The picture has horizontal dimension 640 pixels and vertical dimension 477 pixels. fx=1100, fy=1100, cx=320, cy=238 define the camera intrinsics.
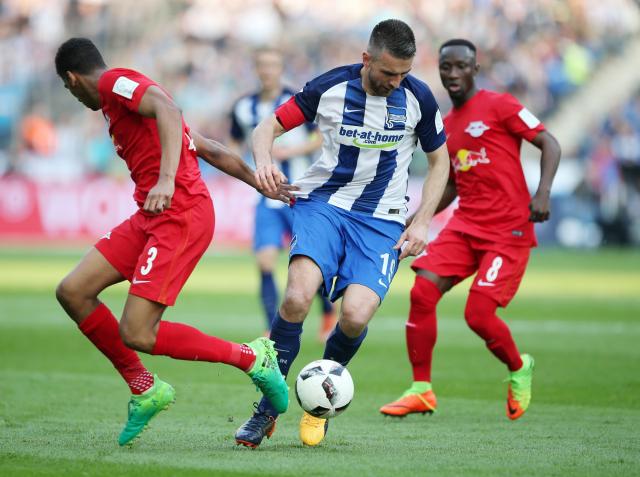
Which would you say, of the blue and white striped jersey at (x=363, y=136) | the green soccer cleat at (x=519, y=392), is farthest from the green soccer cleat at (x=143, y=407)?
the green soccer cleat at (x=519, y=392)

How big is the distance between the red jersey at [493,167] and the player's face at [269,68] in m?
3.59

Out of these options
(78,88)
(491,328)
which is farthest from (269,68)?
(78,88)

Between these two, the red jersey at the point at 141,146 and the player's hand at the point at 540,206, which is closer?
the red jersey at the point at 141,146

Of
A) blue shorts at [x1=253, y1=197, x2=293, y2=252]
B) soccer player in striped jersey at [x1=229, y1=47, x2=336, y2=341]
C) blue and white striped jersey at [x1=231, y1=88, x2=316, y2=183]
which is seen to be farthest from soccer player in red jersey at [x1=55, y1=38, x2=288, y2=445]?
blue and white striped jersey at [x1=231, y1=88, x2=316, y2=183]

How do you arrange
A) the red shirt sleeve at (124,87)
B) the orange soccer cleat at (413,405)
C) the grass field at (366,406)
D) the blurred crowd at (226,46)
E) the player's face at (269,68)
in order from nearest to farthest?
the grass field at (366,406)
the red shirt sleeve at (124,87)
the orange soccer cleat at (413,405)
the player's face at (269,68)
the blurred crowd at (226,46)

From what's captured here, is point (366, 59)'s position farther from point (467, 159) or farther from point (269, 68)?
point (269, 68)

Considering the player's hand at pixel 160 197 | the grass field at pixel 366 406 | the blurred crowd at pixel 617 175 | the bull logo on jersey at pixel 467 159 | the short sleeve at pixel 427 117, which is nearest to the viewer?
the grass field at pixel 366 406

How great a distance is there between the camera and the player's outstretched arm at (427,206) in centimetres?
650

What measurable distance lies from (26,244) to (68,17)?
659cm

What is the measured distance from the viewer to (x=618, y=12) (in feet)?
96.5

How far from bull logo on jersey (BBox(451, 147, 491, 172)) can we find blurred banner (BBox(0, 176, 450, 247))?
60.6 ft

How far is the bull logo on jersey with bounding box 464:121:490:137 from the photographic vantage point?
8023 mm

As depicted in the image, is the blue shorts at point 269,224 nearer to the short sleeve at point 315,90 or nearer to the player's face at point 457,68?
the player's face at point 457,68

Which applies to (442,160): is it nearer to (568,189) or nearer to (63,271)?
(63,271)
